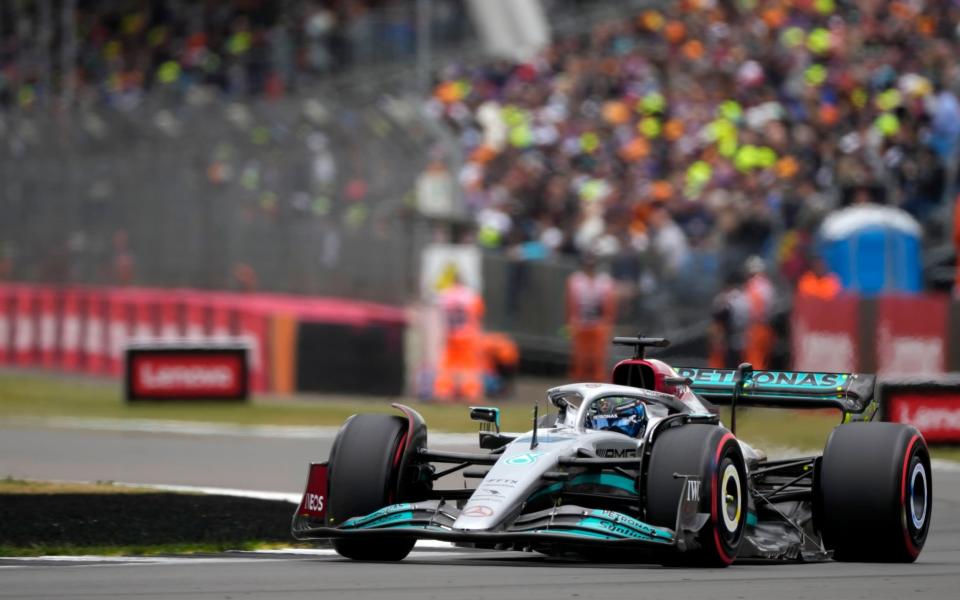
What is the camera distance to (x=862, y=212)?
20.0 m

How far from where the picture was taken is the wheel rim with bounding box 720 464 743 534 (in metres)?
8.92

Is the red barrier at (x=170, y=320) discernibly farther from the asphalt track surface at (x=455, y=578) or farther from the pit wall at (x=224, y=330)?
the asphalt track surface at (x=455, y=578)

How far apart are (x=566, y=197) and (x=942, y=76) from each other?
218 inches

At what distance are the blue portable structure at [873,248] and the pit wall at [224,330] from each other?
5.54 metres

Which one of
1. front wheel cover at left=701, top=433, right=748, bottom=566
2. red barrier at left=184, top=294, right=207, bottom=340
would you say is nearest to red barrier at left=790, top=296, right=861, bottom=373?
red barrier at left=184, top=294, right=207, bottom=340

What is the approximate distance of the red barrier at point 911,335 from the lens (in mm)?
19828

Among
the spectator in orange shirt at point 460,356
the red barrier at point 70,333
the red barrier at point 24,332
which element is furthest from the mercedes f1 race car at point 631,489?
the red barrier at point 24,332

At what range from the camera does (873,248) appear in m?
20.6

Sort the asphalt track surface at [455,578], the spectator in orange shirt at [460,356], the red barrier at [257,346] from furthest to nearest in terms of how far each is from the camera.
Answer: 1. the red barrier at [257,346]
2. the spectator in orange shirt at [460,356]
3. the asphalt track surface at [455,578]

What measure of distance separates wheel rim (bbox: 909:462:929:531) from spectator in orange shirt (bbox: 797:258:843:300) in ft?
35.4

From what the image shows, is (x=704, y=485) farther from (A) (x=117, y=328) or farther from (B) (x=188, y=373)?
(A) (x=117, y=328)

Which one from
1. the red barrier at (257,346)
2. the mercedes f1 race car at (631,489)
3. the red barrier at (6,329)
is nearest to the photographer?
the mercedes f1 race car at (631,489)

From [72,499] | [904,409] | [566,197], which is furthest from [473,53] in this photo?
[72,499]

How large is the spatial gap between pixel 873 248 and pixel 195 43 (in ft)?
64.5
